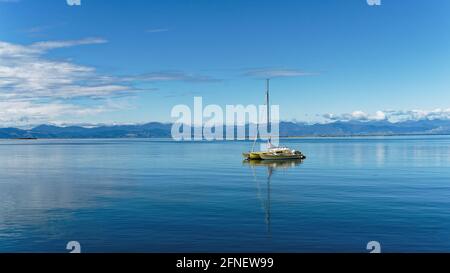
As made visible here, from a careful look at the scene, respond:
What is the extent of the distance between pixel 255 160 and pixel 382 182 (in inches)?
2129

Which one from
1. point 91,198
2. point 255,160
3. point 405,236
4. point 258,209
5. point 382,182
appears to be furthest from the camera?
point 255,160

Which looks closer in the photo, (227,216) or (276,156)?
(227,216)

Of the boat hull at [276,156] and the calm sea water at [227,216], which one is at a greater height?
the boat hull at [276,156]

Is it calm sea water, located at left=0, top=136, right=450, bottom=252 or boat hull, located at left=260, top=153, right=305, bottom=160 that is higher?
boat hull, located at left=260, top=153, right=305, bottom=160

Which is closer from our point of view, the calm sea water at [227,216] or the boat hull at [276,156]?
the calm sea water at [227,216]

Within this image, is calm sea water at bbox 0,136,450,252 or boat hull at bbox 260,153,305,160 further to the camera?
boat hull at bbox 260,153,305,160

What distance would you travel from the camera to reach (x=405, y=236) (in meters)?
30.3

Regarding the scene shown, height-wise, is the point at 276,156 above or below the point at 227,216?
above

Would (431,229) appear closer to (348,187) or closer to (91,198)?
(348,187)

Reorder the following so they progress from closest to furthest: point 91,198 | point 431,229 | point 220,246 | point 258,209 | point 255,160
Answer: point 220,246 → point 431,229 → point 258,209 → point 91,198 → point 255,160
